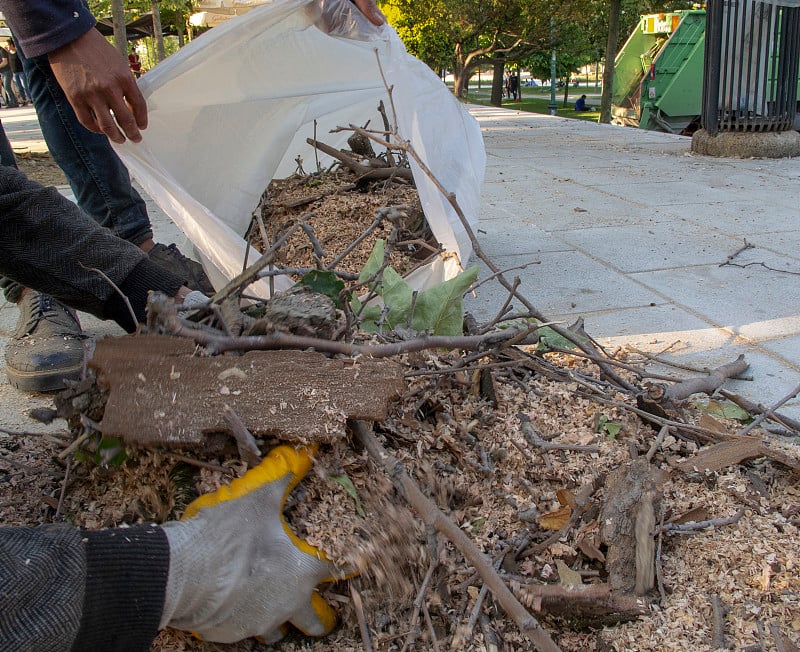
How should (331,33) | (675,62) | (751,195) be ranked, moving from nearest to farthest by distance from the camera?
(331,33), (751,195), (675,62)

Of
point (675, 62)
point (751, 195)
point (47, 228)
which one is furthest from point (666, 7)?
point (47, 228)

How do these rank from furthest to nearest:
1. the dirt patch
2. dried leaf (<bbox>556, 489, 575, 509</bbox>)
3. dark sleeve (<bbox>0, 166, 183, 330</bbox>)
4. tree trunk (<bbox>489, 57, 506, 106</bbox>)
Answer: tree trunk (<bbox>489, 57, 506, 106</bbox>) → the dirt patch → dark sleeve (<bbox>0, 166, 183, 330</bbox>) → dried leaf (<bbox>556, 489, 575, 509</bbox>)

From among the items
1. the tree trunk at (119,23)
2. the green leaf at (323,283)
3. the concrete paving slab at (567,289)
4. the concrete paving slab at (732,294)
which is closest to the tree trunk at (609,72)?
the tree trunk at (119,23)

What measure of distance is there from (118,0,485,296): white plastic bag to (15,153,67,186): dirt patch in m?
A: 3.23

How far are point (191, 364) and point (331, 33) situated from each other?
181cm

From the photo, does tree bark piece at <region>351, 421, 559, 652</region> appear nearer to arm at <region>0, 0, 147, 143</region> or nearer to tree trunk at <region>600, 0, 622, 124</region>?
arm at <region>0, 0, 147, 143</region>

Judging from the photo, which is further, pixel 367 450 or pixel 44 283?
pixel 44 283

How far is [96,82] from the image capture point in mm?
1773

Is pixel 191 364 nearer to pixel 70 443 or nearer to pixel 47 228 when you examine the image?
pixel 70 443

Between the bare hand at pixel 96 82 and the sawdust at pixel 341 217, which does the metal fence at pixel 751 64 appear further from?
the bare hand at pixel 96 82

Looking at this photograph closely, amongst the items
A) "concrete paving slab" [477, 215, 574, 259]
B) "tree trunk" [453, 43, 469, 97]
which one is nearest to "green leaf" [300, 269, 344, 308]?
"concrete paving slab" [477, 215, 574, 259]

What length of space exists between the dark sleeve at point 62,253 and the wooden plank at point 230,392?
1.71ft

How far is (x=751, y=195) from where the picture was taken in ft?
15.1

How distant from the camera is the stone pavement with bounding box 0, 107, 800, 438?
2357 mm
